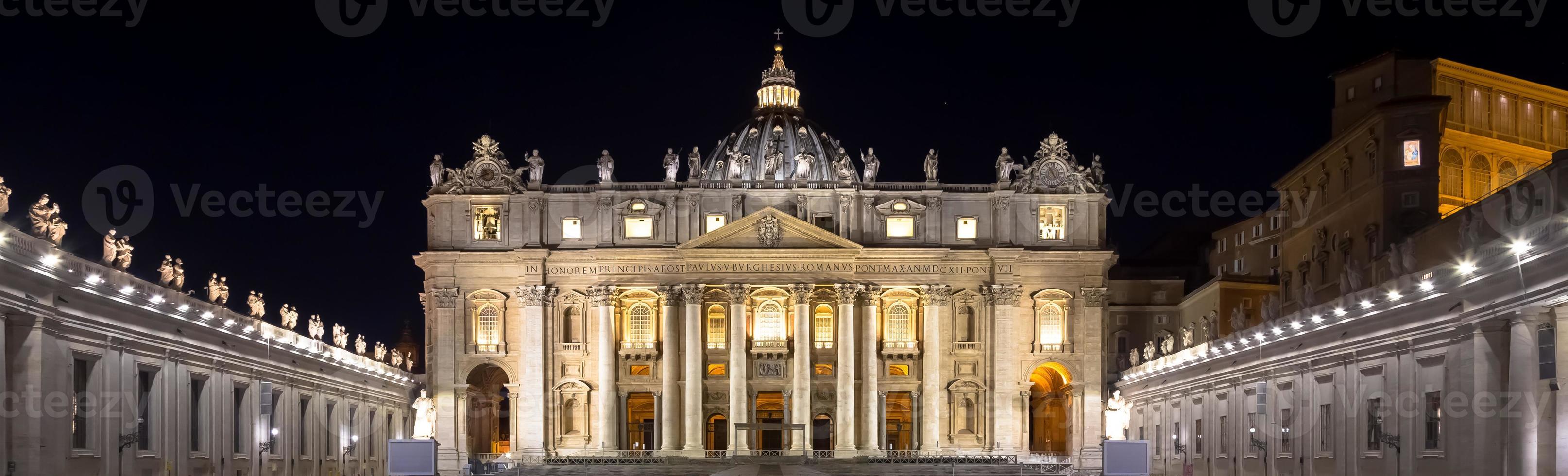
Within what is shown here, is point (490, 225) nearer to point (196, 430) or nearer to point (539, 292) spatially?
point (539, 292)

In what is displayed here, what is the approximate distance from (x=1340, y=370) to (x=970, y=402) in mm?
41751

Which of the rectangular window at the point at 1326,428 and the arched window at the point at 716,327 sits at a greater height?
the arched window at the point at 716,327

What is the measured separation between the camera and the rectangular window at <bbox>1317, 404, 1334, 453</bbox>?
56250mm

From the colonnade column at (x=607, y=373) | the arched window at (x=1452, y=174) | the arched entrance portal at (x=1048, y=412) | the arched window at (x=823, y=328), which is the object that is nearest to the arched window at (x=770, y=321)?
the arched window at (x=823, y=328)

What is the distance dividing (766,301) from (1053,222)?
1739 centimetres

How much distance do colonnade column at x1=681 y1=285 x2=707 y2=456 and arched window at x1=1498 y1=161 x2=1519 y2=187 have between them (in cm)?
4162

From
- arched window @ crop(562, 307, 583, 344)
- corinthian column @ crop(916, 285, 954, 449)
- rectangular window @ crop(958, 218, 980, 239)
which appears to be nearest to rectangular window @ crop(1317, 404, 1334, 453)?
corinthian column @ crop(916, 285, 954, 449)

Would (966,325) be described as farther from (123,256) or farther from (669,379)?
(123,256)

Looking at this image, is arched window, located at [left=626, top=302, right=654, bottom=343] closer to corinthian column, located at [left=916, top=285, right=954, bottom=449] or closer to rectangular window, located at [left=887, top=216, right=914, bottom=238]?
rectangular window, located at [left=887, top=216, right=914, bottom=238]

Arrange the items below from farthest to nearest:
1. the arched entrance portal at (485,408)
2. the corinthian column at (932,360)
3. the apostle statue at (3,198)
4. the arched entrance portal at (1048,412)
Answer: the arched entrance portal at (485,408) < the arched entrance portal at (1048,412) < the corinthian column at (932,360) < the apostle statue at (3,198)

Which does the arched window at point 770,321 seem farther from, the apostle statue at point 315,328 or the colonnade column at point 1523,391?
the colonnade column at point 1523,391

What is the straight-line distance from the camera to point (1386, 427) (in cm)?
5134

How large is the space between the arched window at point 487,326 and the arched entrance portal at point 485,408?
5.18 m

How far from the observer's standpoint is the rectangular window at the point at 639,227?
315ft
